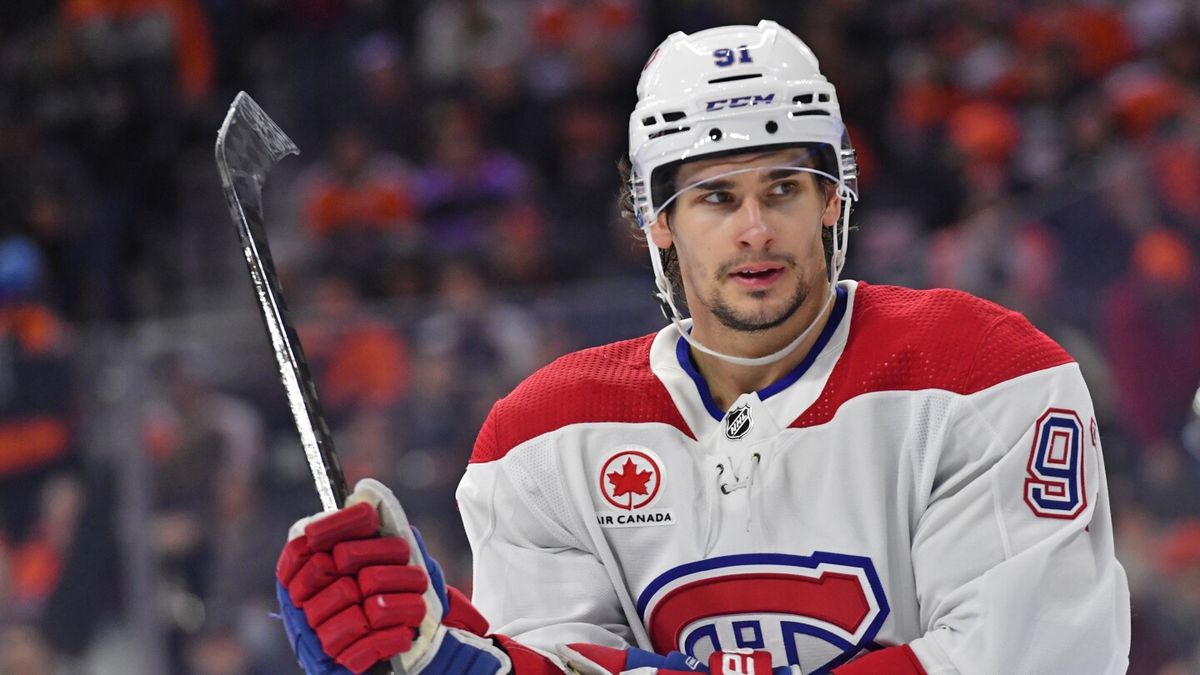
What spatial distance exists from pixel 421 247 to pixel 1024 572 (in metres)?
4.01

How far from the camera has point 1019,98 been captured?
6.03 meters

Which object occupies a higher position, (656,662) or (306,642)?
(306,642)

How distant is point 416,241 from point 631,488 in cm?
371

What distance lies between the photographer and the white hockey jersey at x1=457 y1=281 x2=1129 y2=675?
1973 millimetres

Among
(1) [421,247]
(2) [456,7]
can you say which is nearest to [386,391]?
(1) [421,247]

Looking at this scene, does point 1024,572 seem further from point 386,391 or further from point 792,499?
point 386,391

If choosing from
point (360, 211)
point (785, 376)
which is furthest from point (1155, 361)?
point (360, 211)

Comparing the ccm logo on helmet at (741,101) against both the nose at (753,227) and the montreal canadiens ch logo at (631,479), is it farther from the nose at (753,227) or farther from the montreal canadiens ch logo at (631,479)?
the montreal canadiens ch logo at (631,479)

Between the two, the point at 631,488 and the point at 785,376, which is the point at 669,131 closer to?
the point at 785,376

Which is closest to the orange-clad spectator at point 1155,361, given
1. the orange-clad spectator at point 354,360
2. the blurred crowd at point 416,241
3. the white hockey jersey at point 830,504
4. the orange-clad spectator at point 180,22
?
the blurred crowd at point 416,241

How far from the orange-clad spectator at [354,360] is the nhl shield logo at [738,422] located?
2319 mm

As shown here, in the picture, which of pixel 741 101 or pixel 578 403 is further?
pixel 578 403

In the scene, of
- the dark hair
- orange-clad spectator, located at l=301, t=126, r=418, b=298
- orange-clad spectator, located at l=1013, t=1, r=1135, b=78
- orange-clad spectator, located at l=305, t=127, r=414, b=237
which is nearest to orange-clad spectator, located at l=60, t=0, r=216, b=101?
orange-clad spectator, located at l=301, t=126, r=418, b=298

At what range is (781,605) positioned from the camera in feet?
6.93
